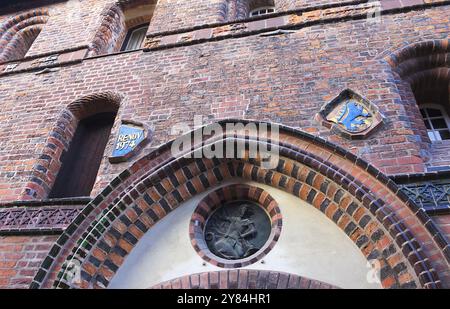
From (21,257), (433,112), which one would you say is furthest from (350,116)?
(21,257)

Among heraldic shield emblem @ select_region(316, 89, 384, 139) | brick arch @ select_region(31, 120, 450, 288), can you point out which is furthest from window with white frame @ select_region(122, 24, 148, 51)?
heraldic shield emblem @ select_region(316, 89, 384, 139)

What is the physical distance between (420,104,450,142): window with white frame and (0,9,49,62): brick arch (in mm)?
7590

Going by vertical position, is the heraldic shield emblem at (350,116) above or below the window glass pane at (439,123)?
below

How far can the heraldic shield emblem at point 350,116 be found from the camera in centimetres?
427

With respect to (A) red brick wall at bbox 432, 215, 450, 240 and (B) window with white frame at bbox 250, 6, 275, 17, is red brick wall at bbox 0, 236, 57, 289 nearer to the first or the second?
(A) red brick wall at bbox 432, 215, 450, 240

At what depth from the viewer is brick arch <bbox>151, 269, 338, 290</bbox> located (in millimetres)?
3615

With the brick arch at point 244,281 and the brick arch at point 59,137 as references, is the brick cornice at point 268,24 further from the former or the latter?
the brick arch at point 244,281

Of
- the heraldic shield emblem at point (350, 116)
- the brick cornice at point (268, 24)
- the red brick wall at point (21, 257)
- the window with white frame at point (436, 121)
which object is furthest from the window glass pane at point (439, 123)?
the red brick wall at point (21, 257)

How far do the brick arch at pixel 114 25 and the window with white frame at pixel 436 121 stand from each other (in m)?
5.15

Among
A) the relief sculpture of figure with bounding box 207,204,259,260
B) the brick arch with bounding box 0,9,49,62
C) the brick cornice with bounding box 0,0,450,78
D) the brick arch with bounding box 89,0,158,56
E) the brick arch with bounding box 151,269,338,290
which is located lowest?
the brick arch with bounding box 151,269,338,290

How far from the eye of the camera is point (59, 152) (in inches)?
213

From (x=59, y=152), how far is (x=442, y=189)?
4.53 meters

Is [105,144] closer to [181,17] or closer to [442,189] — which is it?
[181,17]

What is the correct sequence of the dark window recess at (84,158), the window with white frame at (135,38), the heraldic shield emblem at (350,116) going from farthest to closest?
the window with white frame at (135,38) < the dark window recess at (84,158) < the heraldic shield emblem at (350,116)
